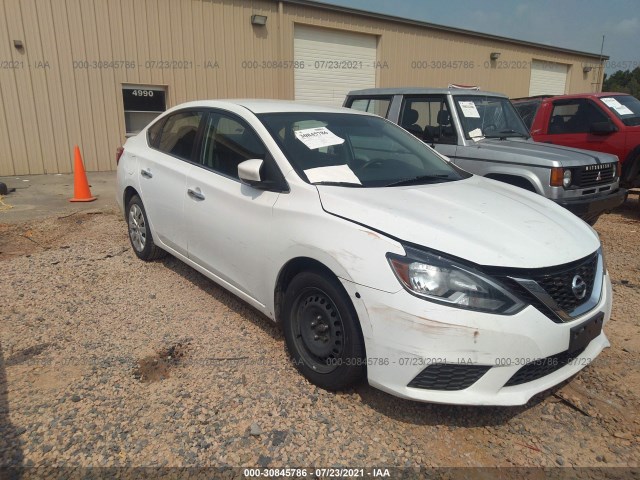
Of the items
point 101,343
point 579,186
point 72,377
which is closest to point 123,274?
point 101,343

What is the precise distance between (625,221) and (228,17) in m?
10.6

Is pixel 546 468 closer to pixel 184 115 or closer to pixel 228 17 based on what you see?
pixel 184 115

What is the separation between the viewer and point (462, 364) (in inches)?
90.3

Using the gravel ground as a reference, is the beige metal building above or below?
above

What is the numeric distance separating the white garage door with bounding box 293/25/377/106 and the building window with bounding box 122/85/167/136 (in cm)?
413

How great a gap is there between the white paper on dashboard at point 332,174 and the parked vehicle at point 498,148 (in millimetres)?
2954

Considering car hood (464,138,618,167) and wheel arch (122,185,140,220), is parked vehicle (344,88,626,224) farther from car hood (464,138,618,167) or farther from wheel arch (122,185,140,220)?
wheel arch (122,185,140,220)

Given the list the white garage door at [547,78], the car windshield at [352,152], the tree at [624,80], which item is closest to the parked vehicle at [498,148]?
the car windshield at [352,152]

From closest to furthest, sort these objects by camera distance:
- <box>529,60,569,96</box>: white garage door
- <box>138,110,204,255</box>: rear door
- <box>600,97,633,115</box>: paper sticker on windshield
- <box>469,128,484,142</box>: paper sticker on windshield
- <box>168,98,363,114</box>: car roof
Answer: <box>168,98,363,114</box>: car roof < <box>138,110,204,255</box>: rear door < <box>469,128,484,142</box>: paper sticker on windshield < <box>600,97,633,115</box>: paper sticker on windshield < <box>529,60,569,96</box>: white garage door

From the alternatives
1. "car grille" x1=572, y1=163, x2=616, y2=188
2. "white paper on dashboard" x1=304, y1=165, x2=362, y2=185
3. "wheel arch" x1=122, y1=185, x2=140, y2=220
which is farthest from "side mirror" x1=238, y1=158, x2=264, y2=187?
"car grille" x1=572, y1=163, x2=616, y2=188

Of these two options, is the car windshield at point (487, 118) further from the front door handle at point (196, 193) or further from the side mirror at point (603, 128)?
the front door handle at point (196, 193)

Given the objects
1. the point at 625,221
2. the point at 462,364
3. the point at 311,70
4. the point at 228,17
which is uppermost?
the point at 228,17

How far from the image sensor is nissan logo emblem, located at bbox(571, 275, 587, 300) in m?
2.50

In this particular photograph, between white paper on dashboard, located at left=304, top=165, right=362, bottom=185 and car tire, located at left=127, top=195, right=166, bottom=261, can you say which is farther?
car tire, located at left=127, top=195, right=166, bottom=261
